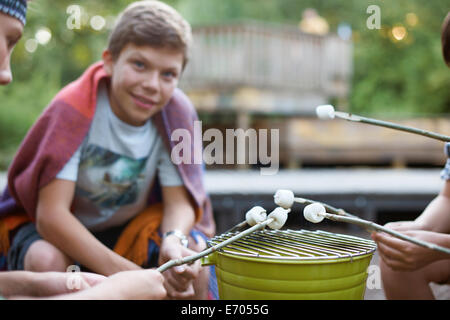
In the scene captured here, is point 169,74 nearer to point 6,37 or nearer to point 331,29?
point 6,37

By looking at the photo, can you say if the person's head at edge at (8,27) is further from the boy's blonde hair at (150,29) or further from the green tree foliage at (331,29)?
the green tree foliage at (331,29)

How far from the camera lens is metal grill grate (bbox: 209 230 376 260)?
737 millimetres

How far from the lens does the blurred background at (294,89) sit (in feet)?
11.9

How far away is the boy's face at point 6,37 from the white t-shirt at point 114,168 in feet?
1.34

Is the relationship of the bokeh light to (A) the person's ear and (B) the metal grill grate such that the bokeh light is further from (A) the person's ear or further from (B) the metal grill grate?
(B) the metal grill grate

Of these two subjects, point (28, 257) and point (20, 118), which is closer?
point (28, 257)

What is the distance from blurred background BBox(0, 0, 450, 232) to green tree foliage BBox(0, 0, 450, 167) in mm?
25

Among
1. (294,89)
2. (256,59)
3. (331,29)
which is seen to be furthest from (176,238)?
(331,29)

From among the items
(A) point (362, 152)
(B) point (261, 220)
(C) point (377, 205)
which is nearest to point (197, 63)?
(A) point (362, 152)

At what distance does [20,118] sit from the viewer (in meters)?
7.65

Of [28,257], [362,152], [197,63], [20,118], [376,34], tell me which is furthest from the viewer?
[376,34]
